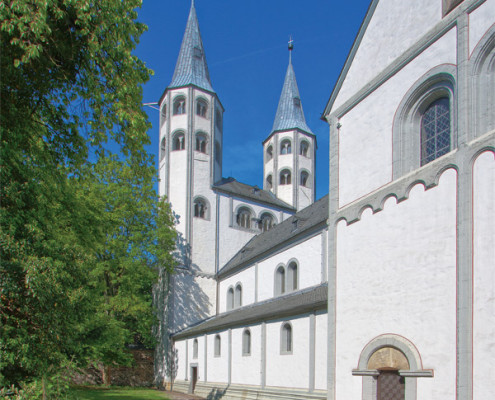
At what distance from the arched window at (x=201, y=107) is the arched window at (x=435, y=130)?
1086 inches

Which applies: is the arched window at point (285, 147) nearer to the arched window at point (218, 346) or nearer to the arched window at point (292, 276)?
the arched window at point (292, 276)

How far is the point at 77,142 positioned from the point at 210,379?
21431mm

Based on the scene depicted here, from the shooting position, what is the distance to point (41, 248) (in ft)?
25.6

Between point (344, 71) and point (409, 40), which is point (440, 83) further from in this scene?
point (344, 71)

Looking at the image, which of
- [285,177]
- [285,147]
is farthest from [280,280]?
[285,147]

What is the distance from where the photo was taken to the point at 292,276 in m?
25.3

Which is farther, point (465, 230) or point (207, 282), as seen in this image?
point (207, 282)

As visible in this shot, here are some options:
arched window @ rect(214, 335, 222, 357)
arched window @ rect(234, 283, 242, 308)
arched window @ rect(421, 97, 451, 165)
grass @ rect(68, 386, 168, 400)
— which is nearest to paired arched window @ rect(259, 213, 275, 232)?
arched window @ rect(234, 283, 242, 308)

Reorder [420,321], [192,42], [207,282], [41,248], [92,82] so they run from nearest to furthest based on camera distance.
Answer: [41,248]
[92,82]
[420,321]
[207,282]
[192,42]

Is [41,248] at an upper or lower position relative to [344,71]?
lower

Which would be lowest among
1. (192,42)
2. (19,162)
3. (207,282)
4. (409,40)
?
(207,282)

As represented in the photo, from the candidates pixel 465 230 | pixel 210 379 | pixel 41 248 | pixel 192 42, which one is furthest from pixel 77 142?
pixel 192 42

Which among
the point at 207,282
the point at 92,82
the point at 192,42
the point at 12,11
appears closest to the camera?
the point at 12,11

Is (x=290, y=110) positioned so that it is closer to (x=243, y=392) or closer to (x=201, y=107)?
(x=201, y=107)
